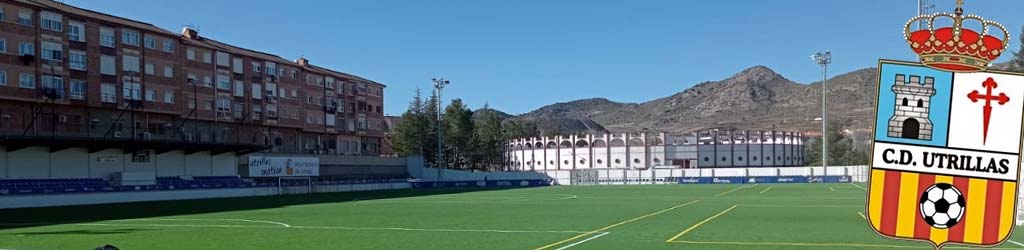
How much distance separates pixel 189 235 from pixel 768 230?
58.4ft

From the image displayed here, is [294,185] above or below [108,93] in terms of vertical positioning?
below

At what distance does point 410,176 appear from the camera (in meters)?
113

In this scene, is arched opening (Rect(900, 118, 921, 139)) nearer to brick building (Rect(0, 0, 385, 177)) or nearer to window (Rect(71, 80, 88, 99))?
brick building (Rect(0, 0, 385, 177))

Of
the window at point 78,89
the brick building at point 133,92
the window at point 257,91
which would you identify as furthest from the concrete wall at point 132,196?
the window at point 257,91

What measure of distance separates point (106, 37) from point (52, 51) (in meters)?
5.65

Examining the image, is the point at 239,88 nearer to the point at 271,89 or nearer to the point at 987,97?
the point at 271,89

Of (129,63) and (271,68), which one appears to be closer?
(129,63)

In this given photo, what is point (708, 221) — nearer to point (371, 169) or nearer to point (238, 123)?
point (238, 123)

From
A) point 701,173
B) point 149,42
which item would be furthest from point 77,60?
point 701,173

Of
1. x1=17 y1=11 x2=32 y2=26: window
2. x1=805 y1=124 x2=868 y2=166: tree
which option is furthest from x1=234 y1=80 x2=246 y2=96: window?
x1=805 y1=124 x2=868 y2=166: tree

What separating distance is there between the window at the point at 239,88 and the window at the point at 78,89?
21157mm

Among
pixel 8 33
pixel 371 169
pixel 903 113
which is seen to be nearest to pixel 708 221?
pixel 903 113

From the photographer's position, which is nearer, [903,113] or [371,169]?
[903,113]

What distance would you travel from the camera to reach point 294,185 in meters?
77.7
